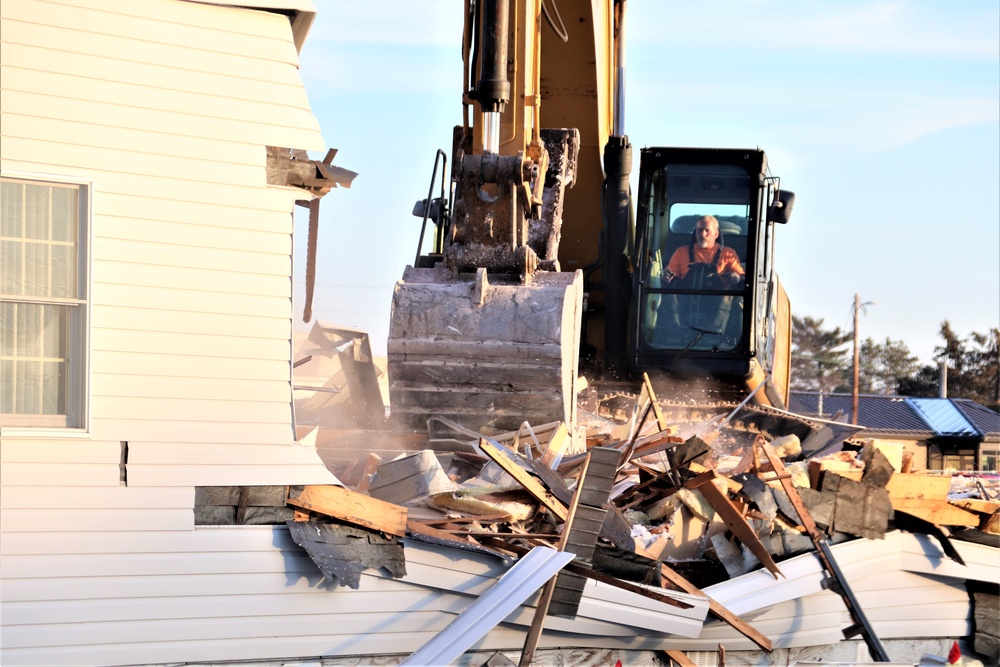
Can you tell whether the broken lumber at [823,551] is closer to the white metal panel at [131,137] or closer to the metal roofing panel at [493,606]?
the metal roofing panel at [493,606]

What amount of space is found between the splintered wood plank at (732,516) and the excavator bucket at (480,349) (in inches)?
61.1

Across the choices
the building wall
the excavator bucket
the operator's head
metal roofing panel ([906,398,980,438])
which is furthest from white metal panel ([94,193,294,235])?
metal roofing panel ([906,398,980,438])

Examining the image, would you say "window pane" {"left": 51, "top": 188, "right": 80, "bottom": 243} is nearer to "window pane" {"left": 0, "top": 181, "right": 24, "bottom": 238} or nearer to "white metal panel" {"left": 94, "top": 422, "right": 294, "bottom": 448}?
"window pane" {"left": 0, "top": 181, "right": 24, "bottom": 238}

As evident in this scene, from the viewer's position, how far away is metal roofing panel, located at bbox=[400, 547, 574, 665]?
7.04 meters

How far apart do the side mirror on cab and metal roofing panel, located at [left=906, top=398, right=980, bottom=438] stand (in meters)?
27.7

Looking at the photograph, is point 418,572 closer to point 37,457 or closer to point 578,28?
point 37,457

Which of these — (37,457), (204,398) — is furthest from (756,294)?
(37,457)

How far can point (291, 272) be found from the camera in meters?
7.52

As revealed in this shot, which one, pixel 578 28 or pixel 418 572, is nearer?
pixel 418 572

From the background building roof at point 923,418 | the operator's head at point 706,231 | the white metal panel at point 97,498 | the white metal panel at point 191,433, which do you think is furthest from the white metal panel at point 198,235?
the background building roof at point 923,418

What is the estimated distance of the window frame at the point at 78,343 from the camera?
6922 mm

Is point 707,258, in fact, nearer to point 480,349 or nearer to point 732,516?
point 480,349

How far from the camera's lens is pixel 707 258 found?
13.2m

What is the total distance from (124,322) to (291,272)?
1003 mm
